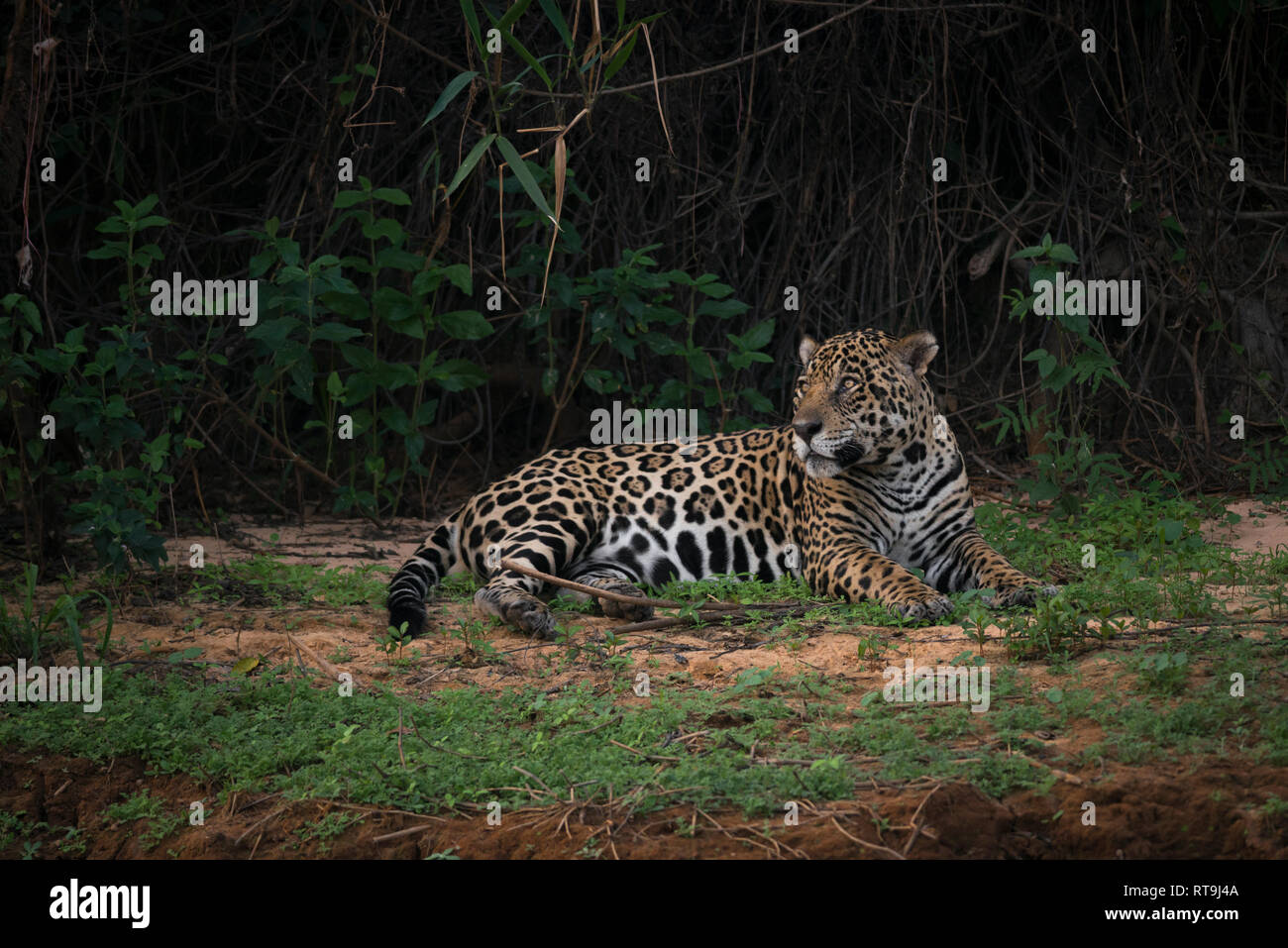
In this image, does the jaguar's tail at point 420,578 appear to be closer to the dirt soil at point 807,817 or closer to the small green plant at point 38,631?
the dirt soil at point 807,817

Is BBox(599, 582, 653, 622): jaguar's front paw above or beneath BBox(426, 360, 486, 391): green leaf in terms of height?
beneath

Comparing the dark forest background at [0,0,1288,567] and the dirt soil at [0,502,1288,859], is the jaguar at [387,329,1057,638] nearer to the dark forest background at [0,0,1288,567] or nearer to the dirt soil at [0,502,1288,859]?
the dirt soil at [0,502,1288,859]

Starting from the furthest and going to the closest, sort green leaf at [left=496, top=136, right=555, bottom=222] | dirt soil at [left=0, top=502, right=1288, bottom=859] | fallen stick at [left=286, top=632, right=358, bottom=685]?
fallen stick at [left=286, top=632, right=358, bottom=685], green leaf at [left=496, top=136, right=555, bottom=222], dirt soil at [left=0, top=502, right=1288, bottom=859]

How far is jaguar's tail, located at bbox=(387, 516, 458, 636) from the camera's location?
215 inches

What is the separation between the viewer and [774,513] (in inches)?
268

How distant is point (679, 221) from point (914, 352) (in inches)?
131

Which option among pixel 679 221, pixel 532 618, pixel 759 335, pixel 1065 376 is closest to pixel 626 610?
pixel 532 618

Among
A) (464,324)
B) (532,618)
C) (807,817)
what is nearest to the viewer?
(807,817)

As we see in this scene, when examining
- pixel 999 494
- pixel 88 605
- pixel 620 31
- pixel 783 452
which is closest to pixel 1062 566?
pixel 783 452

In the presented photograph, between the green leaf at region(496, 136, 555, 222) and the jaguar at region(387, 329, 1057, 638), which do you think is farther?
the jaguar at region(387, 329, 1057, 638)

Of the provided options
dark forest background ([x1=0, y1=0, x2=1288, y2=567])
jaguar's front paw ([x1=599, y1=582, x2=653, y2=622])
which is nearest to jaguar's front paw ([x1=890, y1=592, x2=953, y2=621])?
jaguar's front paw ([x1=599, y1=582, x2=653, y2=622])

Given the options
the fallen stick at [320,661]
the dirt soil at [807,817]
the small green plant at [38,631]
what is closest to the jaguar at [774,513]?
the fallen stick at [320,661]

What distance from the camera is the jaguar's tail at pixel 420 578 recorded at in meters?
5.47

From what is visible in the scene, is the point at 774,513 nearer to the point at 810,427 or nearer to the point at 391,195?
the point at 810,427
